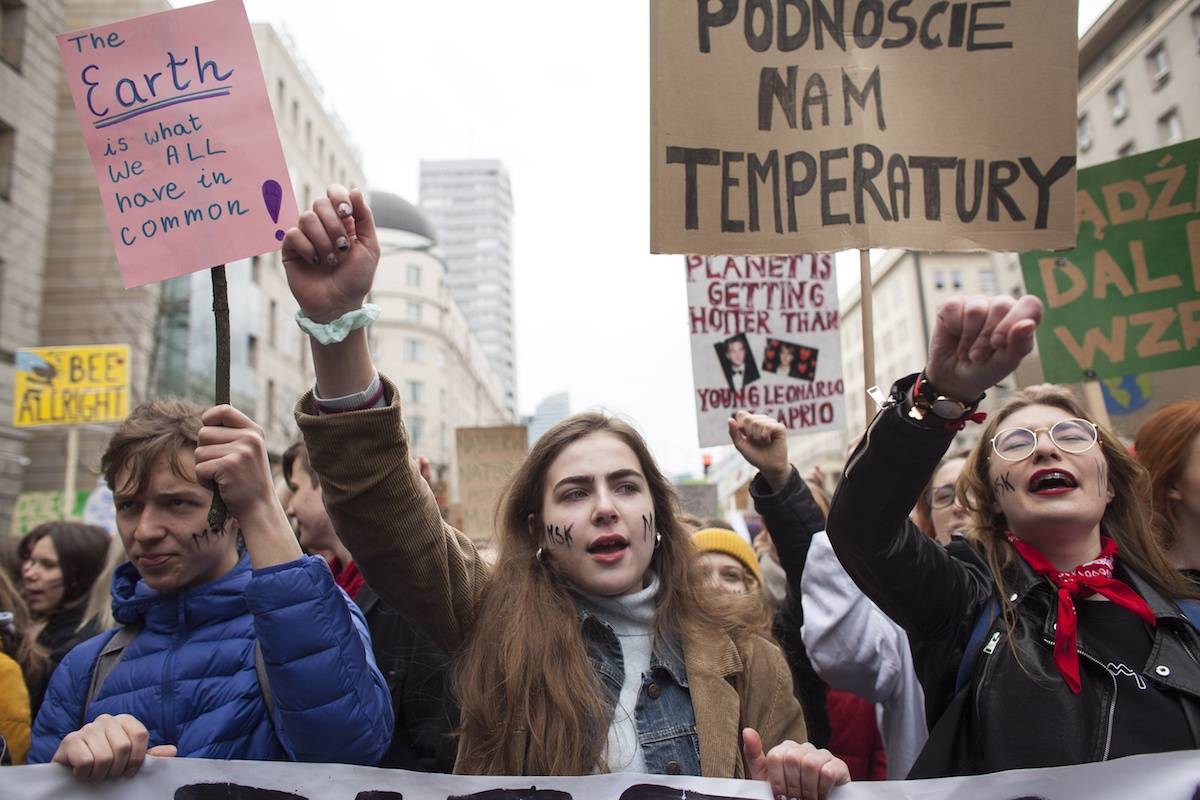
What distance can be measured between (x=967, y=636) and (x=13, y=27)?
817 inches

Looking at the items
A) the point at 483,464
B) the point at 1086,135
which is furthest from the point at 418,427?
the point at 483,464

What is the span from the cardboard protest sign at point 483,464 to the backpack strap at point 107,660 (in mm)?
4525

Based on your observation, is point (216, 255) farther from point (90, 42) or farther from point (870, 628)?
point (870, 628)

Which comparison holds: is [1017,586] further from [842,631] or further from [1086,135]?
[1086,135]

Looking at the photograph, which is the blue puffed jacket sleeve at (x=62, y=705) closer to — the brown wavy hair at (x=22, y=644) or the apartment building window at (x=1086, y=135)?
the brown wavy hair at (x=22, y=644)

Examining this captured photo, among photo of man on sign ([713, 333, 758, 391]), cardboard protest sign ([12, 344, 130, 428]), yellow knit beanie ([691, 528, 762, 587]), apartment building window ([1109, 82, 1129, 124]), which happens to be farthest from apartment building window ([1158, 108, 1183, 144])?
yellow knit beanie ([691, 528, 762, 587])

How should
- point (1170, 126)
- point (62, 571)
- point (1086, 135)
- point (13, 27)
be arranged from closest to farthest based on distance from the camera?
point (62, 571), point (13, 27), point (1170, 126), point (1086, 135)

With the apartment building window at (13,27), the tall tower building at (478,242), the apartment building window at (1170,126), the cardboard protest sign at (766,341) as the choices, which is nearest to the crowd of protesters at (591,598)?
the cardboard protest sign at (766,341)

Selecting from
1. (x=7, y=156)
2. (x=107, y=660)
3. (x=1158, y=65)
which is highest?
(x=1158, y=65)

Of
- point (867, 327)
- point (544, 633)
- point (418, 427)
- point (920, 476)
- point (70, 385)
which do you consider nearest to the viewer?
point (920, 476)

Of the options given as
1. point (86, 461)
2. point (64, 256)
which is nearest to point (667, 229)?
point (86, 461)

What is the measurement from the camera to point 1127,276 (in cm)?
372

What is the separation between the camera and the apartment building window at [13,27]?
17.5 m

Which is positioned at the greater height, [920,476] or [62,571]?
[920,476]
